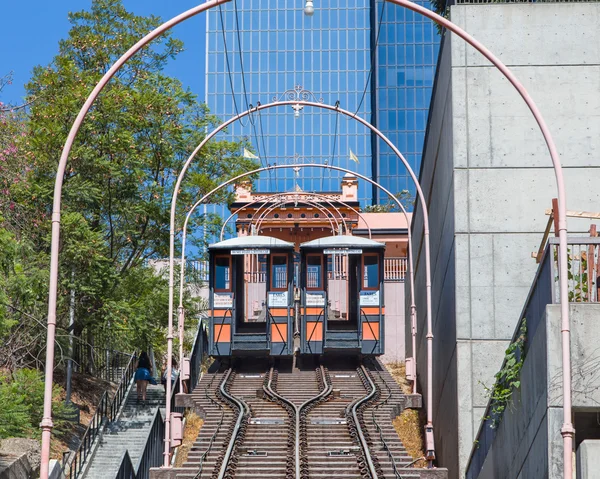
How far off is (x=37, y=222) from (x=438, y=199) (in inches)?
406

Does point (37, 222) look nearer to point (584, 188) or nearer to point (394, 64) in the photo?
point (584, 188)

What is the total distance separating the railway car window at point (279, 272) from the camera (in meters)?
30.3

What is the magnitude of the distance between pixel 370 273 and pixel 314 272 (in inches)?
59.8

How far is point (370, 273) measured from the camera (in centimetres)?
3041

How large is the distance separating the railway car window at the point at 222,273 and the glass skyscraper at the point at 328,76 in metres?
92.4

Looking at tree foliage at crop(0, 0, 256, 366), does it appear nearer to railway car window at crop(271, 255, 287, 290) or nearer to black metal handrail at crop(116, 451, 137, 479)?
railway car window at crop(271, 255, 287, 290)

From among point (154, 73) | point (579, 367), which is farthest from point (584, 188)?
point (154, 73)

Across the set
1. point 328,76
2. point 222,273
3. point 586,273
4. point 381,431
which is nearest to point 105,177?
point 222,273

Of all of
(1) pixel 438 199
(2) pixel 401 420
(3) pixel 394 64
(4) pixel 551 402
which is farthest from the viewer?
(3) pixel 394 64

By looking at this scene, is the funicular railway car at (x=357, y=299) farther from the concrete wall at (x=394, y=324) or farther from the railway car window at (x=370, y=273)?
the concrete wall at (x=394, y=324)

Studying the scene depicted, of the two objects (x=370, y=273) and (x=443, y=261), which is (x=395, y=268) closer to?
(x=370, y=273)

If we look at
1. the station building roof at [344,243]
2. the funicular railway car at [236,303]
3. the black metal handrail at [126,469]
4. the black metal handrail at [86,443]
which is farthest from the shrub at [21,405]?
the station building roof at [344,243]

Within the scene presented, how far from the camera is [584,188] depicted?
19.8 metres

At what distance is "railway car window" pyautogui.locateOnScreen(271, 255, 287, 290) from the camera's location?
30.3 m
